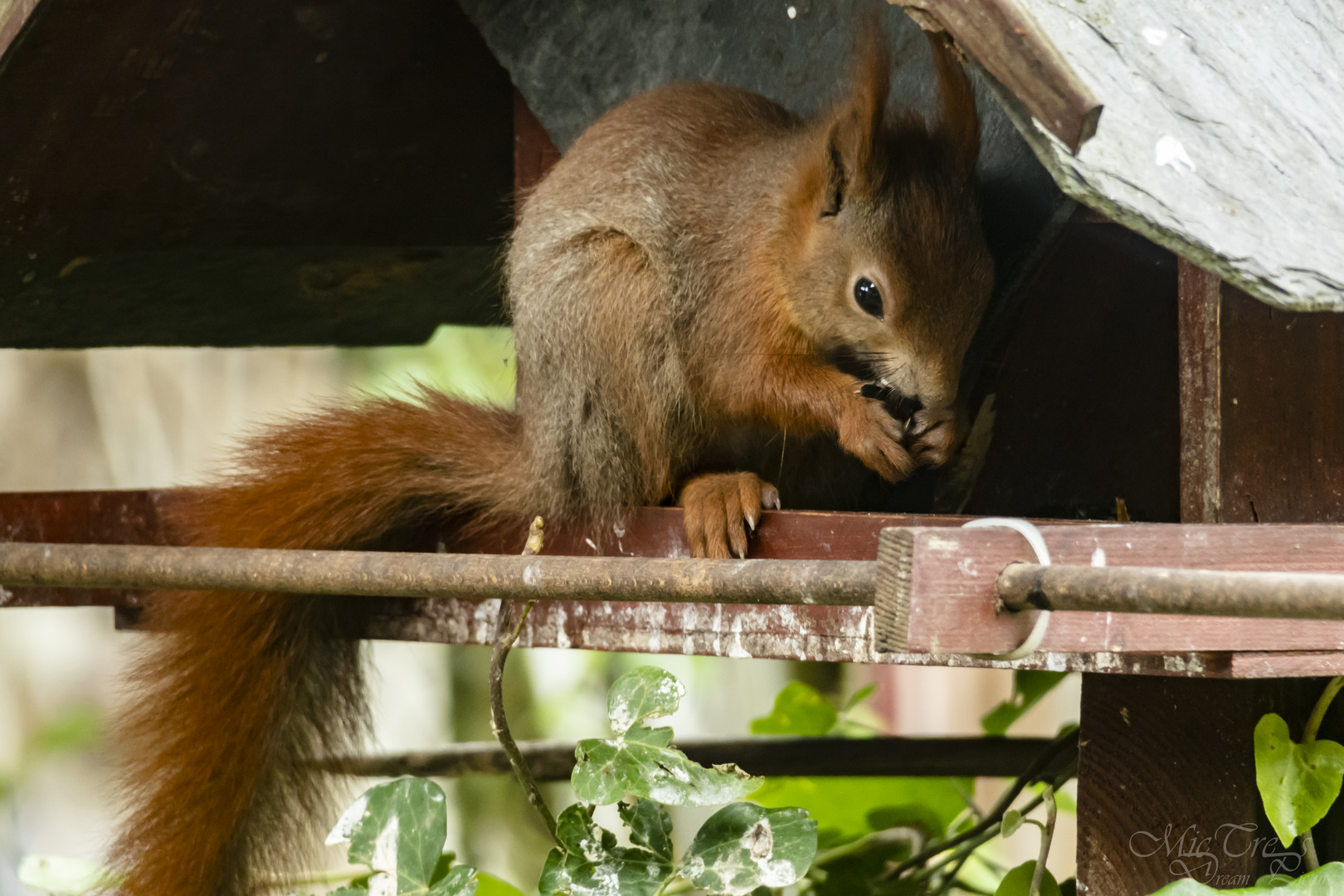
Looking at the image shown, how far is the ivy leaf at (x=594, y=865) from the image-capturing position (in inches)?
50.5

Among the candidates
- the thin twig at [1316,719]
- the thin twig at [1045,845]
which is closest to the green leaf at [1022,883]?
the thin twig at [1045,845]

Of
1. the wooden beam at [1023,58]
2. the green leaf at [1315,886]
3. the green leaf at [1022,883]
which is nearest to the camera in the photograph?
the wooden beam at [1023,58]

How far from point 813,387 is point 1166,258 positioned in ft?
1.46

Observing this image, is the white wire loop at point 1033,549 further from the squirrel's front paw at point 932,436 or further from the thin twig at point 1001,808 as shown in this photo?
the thin twig at point 1001,808

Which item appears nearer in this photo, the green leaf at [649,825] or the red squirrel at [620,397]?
the green leaf at [649,825]

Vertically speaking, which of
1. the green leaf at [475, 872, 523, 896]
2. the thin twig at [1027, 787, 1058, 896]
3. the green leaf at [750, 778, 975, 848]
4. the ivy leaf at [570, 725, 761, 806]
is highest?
the ivy leaf at [570, 725, 761, 806]

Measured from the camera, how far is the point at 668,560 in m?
1.07

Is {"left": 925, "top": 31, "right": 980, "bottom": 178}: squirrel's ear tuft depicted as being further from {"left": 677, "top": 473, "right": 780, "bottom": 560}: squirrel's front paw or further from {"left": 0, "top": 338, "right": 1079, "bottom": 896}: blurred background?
{"left": 0, "top": 338, "right": 1079, "bottom": 896}: blurred background

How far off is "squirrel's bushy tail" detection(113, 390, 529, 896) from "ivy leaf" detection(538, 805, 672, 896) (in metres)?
0.57

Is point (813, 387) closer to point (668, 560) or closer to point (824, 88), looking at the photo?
point (824, 88)

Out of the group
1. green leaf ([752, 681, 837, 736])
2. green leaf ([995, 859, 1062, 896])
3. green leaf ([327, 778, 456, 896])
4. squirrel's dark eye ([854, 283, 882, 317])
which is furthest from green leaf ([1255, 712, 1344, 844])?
green leaf ([752, 681, 837, 736])

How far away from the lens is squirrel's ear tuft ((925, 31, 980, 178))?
5.50 ft

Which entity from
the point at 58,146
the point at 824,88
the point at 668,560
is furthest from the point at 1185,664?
the point at 58,146

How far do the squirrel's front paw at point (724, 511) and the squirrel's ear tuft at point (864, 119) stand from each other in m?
0.41
